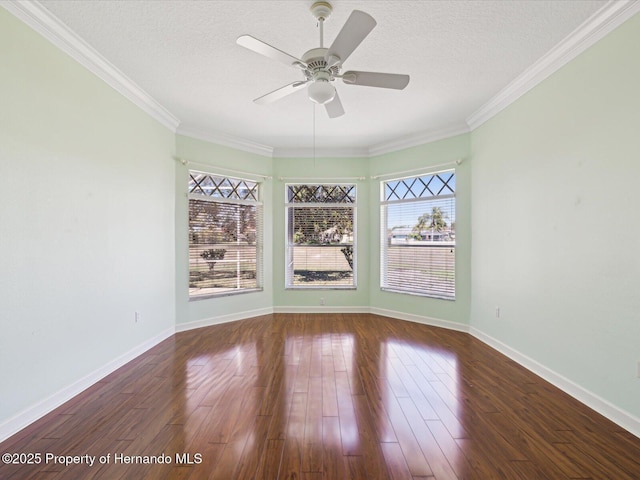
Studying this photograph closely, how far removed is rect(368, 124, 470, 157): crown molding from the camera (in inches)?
164

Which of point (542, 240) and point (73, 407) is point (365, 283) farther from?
point (73, 407)

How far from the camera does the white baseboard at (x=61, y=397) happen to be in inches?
76.8

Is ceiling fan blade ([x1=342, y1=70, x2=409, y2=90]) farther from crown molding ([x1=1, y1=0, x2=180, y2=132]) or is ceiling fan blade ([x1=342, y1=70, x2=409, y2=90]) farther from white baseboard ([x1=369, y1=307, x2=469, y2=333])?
white baseboard ([x1=369, y1=307, x2=469, y2=333])

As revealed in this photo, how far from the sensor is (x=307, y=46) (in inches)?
95.4

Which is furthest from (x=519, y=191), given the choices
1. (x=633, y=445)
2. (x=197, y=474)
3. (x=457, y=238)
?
(x=197, y=474)

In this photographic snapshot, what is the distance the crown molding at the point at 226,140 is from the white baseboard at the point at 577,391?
420cm

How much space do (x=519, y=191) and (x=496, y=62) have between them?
123cm

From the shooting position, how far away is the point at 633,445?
1832 millimetres

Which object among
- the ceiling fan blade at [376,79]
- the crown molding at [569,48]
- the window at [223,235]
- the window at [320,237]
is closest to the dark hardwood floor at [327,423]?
the window at [223,235]

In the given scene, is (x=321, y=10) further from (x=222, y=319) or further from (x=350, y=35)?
(x=222, y=319)

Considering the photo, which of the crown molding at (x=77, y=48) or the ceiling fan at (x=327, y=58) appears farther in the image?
the crown molding at (x=77, y=48)

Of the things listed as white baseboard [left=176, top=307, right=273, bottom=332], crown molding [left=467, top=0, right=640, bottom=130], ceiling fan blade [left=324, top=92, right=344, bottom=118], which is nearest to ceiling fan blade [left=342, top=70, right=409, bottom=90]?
ceiling fan blade [left=324, top=92, right=344, bottom=118]

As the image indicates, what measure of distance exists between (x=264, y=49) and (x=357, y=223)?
354 centimetres

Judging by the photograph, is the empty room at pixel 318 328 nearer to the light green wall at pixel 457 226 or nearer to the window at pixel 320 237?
the light green wall at pixel 457 226
